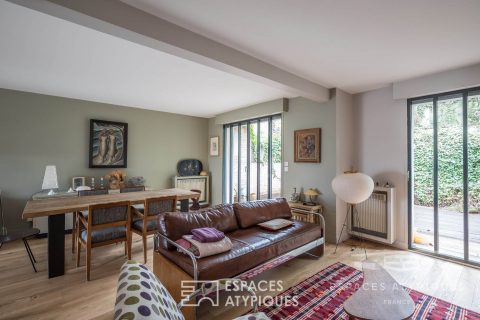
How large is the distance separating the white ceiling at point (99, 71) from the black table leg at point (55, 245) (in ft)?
5.98

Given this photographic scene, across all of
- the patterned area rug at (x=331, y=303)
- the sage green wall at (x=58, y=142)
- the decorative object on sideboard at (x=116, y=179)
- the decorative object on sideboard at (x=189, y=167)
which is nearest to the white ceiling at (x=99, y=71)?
the sage green wall at (x=58, y=142)

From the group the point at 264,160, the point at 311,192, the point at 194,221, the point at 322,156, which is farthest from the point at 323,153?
the point at 194,221

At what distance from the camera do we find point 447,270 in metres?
2.81

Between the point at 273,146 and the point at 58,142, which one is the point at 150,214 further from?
the point at 273,146

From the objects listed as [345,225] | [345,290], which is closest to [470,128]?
[345,225]

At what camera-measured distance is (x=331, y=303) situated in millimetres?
2193

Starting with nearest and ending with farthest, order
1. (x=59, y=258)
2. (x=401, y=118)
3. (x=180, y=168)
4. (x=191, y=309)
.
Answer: (x=191, y=309), (x=59, y=258), (x=401, y=118), (x=180, y=168)

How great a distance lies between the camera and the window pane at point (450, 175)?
3084mm

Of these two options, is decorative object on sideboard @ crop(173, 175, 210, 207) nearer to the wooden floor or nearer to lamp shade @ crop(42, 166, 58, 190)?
the wooden floor

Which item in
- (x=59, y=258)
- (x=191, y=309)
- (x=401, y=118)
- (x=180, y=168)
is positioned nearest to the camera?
(x=191, y=309)

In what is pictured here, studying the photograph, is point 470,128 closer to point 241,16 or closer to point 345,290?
Result: point 345,290

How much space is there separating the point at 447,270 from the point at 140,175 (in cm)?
537

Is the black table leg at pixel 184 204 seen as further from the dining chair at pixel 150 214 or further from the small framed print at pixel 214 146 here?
the small framed print at pixel 214 146

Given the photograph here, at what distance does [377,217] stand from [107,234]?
149 inches
